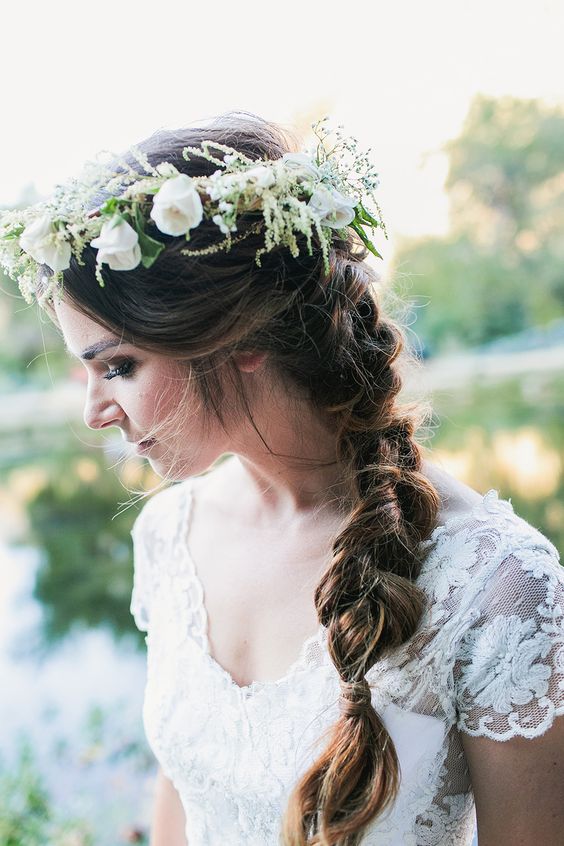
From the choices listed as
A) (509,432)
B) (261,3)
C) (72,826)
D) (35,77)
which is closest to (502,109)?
(261,3)

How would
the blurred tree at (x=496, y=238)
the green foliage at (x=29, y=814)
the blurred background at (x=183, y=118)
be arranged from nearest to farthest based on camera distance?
the blurred background at (x=183, y=118), the blurred tree at (x=496, y=238), the green foliage at (x=29, y=814)

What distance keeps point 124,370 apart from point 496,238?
56.5 inches

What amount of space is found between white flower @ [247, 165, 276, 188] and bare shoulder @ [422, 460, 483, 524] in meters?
0.49

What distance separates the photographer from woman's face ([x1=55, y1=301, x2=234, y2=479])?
1103 millimetres

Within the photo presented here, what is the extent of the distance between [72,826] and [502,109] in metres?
2.22

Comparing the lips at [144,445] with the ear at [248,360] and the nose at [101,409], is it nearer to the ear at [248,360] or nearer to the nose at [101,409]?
the nose at [101,409]

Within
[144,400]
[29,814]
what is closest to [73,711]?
[29,814]

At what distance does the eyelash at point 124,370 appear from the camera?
3.66 ft

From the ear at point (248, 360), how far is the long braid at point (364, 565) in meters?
0.10

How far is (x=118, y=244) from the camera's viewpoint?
3.26ft

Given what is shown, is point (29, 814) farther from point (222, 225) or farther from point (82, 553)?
point (222, 225)

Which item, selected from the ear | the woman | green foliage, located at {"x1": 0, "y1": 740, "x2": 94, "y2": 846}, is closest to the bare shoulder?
the woman

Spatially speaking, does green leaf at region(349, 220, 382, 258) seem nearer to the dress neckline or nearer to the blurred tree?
the dress neckline

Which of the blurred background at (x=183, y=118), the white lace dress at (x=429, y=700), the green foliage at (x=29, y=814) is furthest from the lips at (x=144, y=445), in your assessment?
the green foliage at (x=29, y=814)
